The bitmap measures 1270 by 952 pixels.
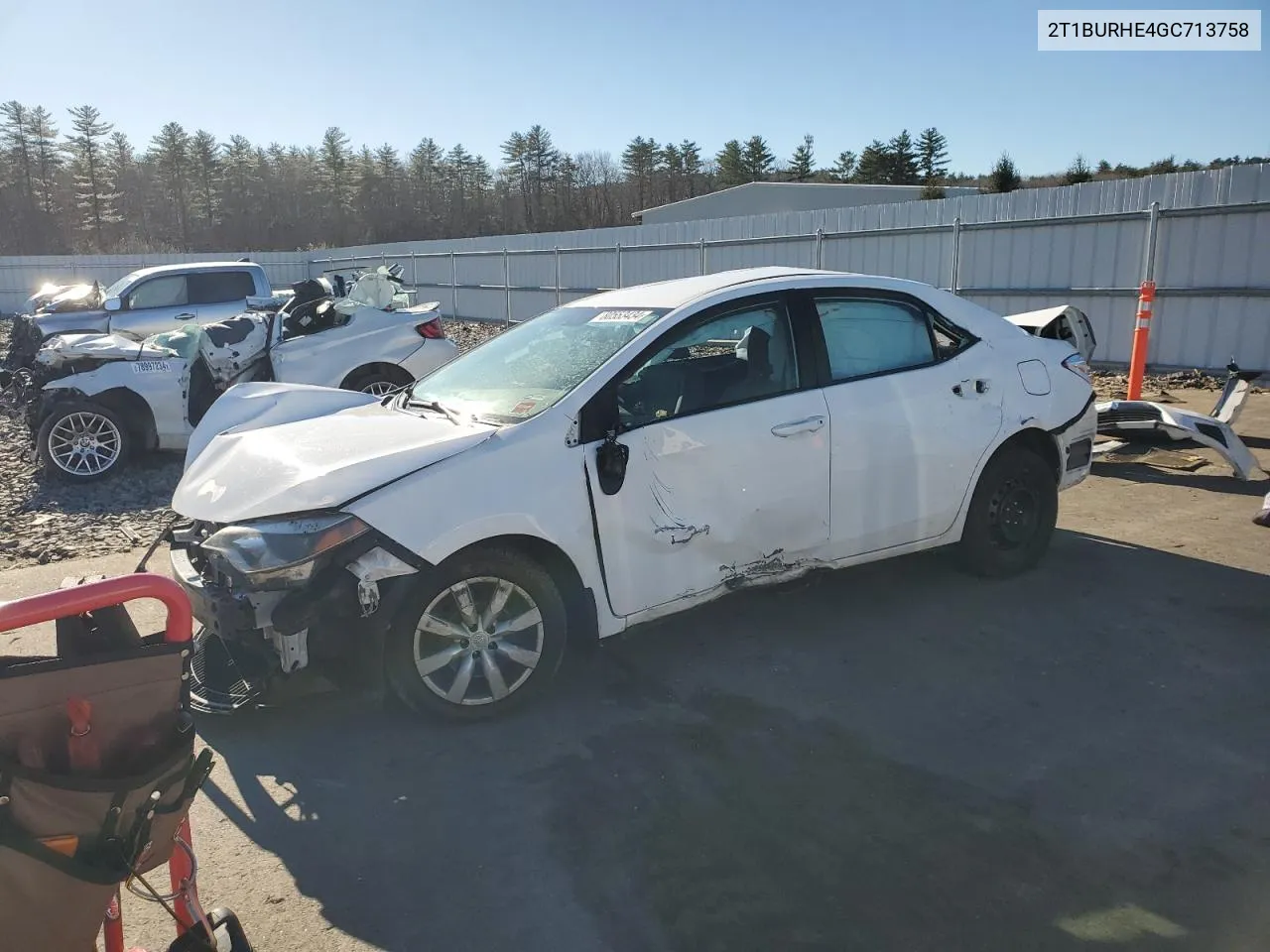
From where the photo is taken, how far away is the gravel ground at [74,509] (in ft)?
22.2

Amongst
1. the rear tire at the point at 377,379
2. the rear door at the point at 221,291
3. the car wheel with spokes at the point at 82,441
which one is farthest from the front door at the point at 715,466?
the rear door at the point at 221,291

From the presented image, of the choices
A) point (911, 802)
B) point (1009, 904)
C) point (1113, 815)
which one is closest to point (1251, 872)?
point (1113, 815)

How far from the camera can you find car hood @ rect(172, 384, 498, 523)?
11.7 ft

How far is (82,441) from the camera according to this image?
838cm

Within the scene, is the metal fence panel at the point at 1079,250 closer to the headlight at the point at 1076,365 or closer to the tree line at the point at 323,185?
the headlight at the point at 1076,365

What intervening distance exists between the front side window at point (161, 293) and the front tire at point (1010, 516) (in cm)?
1212

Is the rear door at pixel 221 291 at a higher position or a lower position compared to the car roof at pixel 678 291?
lower

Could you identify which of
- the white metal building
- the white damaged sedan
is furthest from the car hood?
the white metal building

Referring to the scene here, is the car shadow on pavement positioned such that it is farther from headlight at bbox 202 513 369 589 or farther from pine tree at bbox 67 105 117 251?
pine tree at bbox 67 105 117 251

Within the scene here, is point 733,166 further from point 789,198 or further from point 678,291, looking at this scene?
point 678,291

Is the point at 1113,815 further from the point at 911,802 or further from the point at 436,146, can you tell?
the point at 436,146

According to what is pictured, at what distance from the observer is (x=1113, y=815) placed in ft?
10.1

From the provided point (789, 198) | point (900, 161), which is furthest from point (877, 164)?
point (789, 198)

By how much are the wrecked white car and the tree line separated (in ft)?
203
